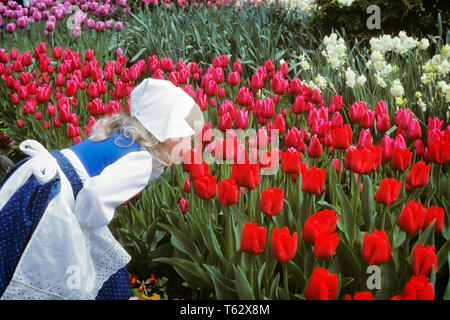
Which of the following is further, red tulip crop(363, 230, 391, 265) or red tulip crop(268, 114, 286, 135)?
red tulip crop(268, 114, 286, 135)

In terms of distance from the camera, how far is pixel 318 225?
60.9 inches

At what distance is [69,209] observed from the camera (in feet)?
6.26

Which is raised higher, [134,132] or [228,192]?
[134,132]

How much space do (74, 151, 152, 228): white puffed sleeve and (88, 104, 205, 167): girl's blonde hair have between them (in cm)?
17

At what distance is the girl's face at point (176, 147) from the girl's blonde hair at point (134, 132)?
0.06ft

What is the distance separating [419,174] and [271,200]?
1.94 feet

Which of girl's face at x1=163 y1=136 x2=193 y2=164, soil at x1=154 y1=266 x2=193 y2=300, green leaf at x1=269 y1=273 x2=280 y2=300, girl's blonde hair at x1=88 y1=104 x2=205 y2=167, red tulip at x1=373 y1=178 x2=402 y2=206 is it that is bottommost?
soil at x1=154 y1=266 x2=193 y2=300

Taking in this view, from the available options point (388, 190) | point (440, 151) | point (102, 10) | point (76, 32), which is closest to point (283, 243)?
point (388, 190)

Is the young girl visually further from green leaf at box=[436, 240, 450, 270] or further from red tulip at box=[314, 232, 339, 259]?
green leaf at box=[436, 240, 450, 270]

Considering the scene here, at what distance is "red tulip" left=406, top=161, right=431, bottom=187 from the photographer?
1.87 metres

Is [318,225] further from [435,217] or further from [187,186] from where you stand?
[187,186]

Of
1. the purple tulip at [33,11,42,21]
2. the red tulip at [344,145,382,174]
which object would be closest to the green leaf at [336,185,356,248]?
the red tulip at [344,145,382,174]
